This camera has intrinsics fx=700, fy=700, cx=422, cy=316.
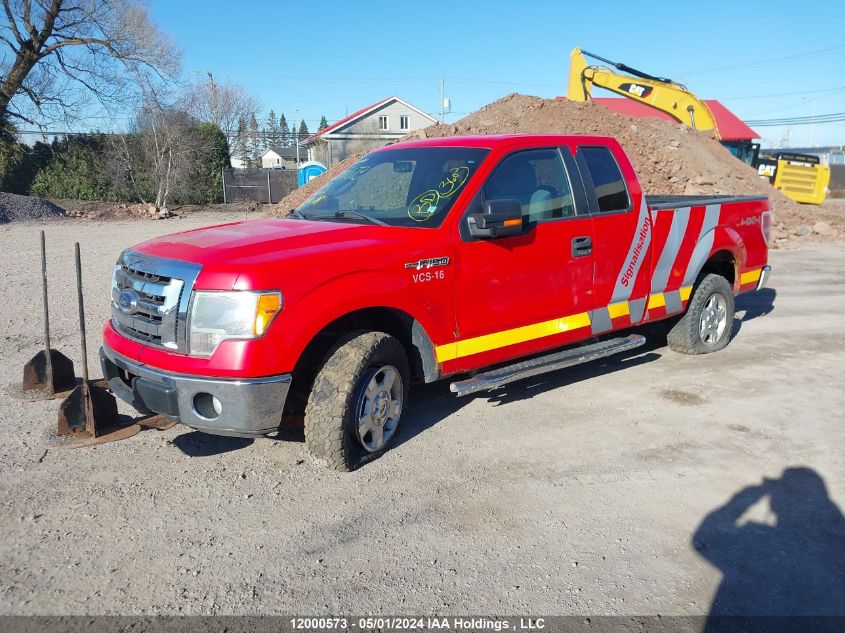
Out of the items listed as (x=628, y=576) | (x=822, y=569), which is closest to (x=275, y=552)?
(x=628, y=576)

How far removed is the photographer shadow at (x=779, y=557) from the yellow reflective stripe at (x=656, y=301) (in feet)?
7.58

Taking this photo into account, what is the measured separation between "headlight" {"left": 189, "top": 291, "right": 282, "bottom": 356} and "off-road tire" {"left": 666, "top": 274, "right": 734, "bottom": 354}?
15.6 feet

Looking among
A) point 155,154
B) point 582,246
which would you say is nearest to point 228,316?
point 582,246

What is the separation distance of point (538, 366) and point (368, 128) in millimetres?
59591

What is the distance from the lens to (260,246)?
4230 mm

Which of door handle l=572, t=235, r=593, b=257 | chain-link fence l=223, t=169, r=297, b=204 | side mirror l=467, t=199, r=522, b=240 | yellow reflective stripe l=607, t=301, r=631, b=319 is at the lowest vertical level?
yellow reflective stripe l=607, t=301, r=631, b=319

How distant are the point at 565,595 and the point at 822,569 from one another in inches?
52.4

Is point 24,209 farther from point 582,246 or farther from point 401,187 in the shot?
point 582,246

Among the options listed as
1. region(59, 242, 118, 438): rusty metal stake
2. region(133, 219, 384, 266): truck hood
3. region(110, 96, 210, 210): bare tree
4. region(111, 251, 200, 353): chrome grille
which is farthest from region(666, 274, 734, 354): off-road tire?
region(110, 96, 210, 210): bare tree

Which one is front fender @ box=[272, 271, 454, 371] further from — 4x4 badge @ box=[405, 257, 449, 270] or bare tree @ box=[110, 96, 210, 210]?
bare tree @ box=[110, 96, 210, 210]

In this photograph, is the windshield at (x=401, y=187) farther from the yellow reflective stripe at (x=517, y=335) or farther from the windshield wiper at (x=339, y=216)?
the yellow reflective stripe at (x=517, y=335)

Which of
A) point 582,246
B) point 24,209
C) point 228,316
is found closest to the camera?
point 228,316

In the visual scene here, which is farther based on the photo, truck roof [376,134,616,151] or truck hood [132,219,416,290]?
truck roof [376,134,616,151]

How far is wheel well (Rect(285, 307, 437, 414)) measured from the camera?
4.54 meters
